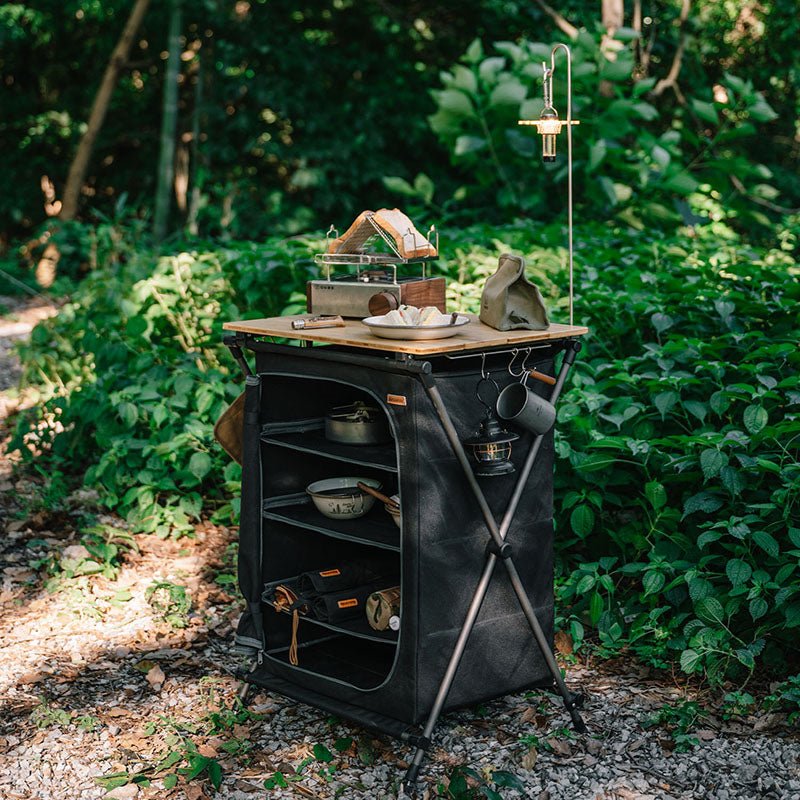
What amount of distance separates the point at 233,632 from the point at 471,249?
2684 millimetres

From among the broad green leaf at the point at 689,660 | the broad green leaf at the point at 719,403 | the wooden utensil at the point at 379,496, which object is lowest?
the broad green leaf at the point at 689,660

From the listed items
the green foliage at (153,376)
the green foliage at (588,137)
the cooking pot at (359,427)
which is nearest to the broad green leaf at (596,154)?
the green foliage at (588,137)

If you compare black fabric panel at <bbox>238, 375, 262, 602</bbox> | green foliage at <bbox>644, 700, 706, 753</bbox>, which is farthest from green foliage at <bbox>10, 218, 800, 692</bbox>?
black fabric panel at <bbox>238, 375, 262, 602</bbox>

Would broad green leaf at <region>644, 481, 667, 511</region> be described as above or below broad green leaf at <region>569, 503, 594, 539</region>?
above

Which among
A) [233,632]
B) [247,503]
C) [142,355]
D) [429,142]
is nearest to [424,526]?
[247,503]

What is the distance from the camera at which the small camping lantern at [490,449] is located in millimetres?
2930

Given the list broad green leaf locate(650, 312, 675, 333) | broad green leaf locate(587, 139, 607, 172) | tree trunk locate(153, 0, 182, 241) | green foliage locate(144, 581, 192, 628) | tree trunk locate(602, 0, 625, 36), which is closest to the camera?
green foliage locate(144, 581, 192, 628)

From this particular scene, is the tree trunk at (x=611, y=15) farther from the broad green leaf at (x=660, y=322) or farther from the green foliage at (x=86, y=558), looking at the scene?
the green foliage at (x=86, y=558)

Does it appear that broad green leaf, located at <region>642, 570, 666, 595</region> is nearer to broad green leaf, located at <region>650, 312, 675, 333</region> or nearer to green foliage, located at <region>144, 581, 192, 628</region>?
broad green leaf, located at <region>650, 312, 675, 333</region>

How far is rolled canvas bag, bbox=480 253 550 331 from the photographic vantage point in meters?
3.12

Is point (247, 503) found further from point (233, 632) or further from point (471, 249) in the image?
point (471, 249)

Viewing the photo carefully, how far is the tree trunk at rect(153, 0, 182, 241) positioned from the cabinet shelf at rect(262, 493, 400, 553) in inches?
331

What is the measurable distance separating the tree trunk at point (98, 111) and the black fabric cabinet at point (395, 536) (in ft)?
29.2

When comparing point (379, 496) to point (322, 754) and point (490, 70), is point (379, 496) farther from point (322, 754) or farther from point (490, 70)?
point (490, 70)
